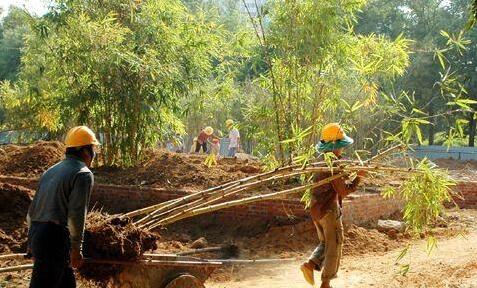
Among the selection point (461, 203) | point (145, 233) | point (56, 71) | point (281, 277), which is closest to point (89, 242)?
point (145, 233)

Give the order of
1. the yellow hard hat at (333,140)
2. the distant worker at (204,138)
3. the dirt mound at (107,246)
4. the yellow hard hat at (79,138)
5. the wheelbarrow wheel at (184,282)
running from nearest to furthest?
the yellow hard hat at (79,138) → the dirt mound at (107,246) → the wheelbarrow wheel at (184,282) → the yellow hard hat at (333,140) → the distant worker at (204,138)

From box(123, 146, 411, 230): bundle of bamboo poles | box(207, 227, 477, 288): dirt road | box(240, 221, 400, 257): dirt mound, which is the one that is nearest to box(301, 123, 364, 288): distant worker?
box(123, 146, 411, 230): bundle of bamboo poles

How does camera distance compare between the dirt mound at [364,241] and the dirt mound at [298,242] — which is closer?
the dirt mound at [298,242]

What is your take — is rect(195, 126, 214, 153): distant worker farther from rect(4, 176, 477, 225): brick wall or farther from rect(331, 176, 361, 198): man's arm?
rect(331, 176, 361, 198): man's arm

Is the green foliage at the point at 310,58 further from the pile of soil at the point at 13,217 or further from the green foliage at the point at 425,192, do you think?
the green foliage at the point at 425,192

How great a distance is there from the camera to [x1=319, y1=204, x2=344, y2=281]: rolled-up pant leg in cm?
649

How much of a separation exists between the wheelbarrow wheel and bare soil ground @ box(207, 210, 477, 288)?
1.66 m

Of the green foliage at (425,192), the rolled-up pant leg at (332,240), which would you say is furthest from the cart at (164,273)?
the green foliage at (425,192)

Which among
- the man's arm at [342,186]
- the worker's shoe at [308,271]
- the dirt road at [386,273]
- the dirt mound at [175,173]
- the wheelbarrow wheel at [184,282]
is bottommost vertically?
the dirt road at [386,273]

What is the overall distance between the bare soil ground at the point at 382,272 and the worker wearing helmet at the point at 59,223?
115 inches

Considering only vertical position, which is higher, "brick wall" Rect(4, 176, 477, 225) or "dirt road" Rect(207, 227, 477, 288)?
"brick wall" Rect(4, 176, 477, 225)

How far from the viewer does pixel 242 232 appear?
9.53m

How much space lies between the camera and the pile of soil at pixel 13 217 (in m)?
7.66

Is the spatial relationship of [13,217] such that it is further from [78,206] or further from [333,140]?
[333,140]
